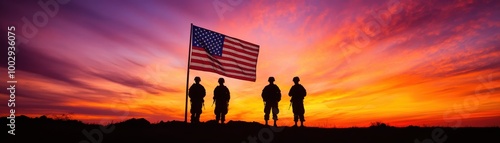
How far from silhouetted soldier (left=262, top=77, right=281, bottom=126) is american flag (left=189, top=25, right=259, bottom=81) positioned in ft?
4.66

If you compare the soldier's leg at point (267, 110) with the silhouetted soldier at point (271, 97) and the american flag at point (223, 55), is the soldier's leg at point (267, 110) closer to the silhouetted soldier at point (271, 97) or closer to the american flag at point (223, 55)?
the silhouetted soldier at point (271, 97)

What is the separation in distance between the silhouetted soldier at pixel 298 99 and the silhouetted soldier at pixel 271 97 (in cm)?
74

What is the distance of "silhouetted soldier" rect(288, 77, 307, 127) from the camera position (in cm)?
1564

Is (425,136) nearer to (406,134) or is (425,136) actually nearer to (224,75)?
(406,134)

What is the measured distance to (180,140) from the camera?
34.2 ft

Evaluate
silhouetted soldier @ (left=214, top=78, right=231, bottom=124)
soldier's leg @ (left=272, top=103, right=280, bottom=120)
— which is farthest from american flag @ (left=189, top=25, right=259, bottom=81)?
soldier's leg @ (left=272, top=103, right=280, bottom=120)

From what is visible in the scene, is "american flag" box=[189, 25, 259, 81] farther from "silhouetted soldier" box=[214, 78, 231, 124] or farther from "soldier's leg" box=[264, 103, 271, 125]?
"soldier's leg" box=[264, 103, 271, 125]

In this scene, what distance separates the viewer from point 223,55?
51.9ft

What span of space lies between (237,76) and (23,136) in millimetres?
9106

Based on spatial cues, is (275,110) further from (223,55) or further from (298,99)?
(223,55)

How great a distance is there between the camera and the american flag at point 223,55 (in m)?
14.9

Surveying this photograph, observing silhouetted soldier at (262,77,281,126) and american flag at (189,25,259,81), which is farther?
silhouetted soldier at (262,77,281,126)

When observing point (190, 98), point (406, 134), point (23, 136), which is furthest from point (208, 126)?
point (406, 134)

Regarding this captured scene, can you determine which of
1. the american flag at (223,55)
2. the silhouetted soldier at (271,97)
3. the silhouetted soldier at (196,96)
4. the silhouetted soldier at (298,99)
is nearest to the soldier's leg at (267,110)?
the silhouetted soldier at (271,97)
